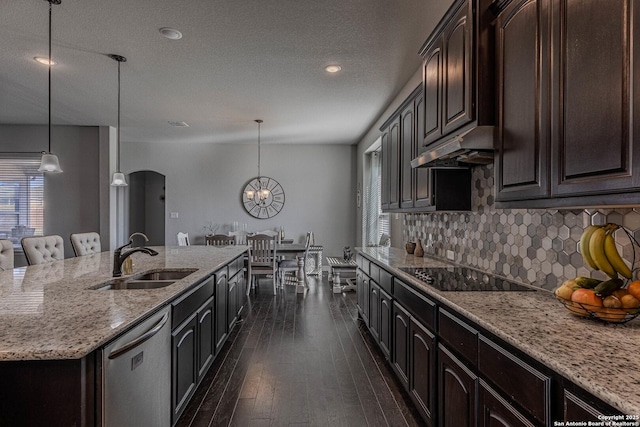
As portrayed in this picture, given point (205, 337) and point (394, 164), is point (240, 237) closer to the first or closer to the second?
point (394, 164)

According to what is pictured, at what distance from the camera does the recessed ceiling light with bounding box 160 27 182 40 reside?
114 inches

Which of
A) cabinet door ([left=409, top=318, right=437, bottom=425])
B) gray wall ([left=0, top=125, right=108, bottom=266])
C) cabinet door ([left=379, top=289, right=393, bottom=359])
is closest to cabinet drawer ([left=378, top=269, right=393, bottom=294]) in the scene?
cabinet door ([left=379, top=289, right=393, bottom=359])

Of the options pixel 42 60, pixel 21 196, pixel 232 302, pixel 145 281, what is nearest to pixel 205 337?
pixel 145 281

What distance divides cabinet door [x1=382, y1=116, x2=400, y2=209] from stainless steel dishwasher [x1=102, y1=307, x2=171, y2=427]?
2.56m

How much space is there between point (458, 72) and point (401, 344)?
1805 mm

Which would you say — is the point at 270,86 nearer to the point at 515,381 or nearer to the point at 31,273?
the point at 31,273

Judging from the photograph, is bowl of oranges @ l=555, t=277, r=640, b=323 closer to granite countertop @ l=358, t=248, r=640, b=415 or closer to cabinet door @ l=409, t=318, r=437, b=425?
granite countertop @ l=358, t=248, r=640, b=415

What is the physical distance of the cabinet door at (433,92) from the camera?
2.32 m

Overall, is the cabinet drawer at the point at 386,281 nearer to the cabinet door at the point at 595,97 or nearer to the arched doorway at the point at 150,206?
the cabinet door at the point at 595,97

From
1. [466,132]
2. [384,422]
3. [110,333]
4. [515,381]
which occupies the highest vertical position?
[466,132]

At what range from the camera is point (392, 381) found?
2.72 metres

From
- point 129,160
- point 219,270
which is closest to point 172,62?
point 219,270

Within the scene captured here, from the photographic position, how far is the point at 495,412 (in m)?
1.29

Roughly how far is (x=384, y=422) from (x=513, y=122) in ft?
6.13
